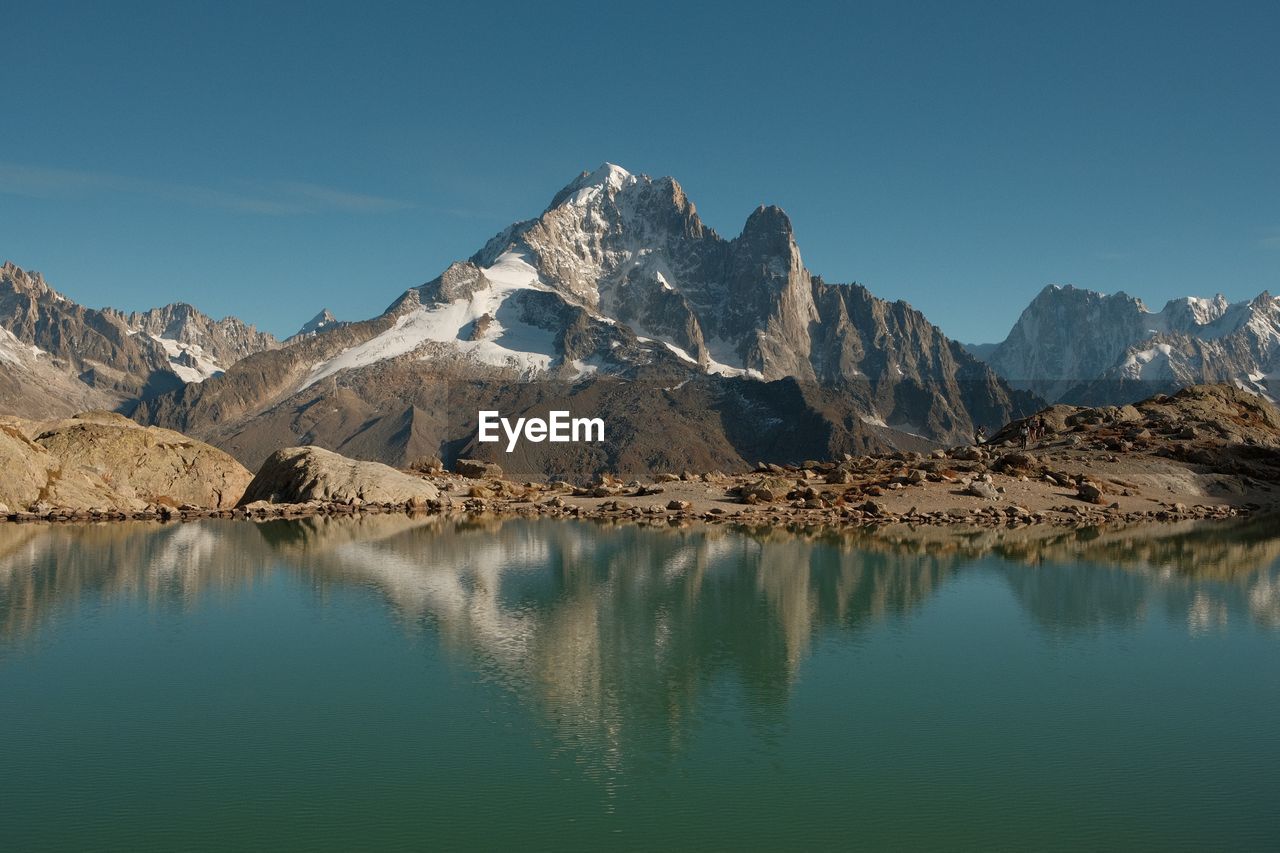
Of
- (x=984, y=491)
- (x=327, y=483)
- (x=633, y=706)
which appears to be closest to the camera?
(x=633, y=706)

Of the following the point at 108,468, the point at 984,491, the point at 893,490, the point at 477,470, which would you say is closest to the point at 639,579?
the point at 893,490

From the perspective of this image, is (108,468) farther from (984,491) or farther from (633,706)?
(984,491)

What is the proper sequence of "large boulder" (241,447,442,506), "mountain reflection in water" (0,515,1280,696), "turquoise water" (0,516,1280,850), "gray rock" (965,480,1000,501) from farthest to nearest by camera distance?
"large boulder" (241,447,442,506) < "gray rock" (965,480,1000,501) < "mountain reflection in water" (0,515,1280,696) < "turquoise water" (0,516,1280,850)

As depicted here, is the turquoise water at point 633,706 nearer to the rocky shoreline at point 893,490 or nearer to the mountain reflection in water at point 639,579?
the mountain reflection in water at point 639,579

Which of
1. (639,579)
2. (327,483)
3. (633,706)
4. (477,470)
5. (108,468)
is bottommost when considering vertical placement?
(633,706)

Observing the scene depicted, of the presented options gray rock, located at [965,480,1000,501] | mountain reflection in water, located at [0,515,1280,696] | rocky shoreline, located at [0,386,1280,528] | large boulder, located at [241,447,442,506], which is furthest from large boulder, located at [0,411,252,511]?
gray rock, located at [965,480,1000,501]

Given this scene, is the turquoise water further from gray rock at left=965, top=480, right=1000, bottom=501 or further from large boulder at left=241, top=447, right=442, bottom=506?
large boulder at left=241, top=447, right=442, bottom=506

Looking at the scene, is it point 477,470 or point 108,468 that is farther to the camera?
point 477,470

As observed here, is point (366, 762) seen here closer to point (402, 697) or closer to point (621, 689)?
point (402, 697)
